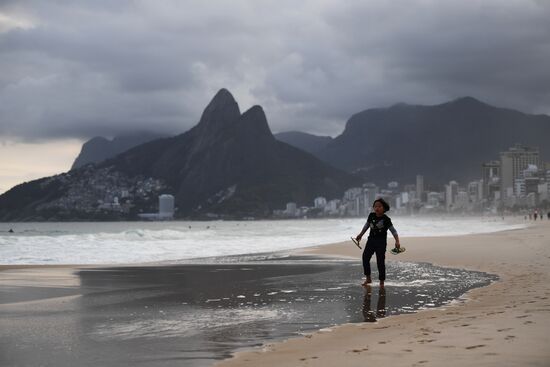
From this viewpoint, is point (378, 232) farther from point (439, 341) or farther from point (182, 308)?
point (439, 341)

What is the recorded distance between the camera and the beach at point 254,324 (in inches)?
207

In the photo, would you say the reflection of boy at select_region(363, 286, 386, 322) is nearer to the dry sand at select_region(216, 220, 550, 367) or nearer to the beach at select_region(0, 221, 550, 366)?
the beach at select_region(0, 221, 550, 366)

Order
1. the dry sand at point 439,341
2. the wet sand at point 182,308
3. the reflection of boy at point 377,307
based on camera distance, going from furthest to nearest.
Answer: the reflection of boy at point 377,307
the wet sand at point 182,308
the dry sand at point 439,341

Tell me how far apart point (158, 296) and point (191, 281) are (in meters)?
2.75

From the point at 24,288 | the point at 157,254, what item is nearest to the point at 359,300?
the point at 24,288

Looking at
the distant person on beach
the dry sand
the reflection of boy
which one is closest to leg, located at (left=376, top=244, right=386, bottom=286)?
the distant person on beach

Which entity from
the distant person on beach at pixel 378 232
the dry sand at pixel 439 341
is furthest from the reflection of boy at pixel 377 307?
the distant person on beach at pixel 378 232

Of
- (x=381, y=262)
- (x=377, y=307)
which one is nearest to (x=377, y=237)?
(x=381, y=262)

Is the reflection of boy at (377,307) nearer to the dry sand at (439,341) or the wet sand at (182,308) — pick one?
the wet sand at (182,308)

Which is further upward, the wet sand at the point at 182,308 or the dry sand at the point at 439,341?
the dry sand at the point at 439,341

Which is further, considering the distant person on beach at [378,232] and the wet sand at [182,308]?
the distant person on beach at [378,232]

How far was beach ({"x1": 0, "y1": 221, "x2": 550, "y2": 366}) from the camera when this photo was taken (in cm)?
525

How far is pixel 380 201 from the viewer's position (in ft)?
38.3

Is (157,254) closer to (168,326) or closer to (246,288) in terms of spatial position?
(246,288)
